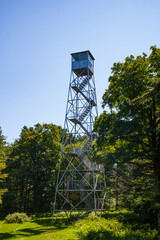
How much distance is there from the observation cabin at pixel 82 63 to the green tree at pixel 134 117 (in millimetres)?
6419

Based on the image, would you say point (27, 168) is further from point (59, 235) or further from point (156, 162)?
point (156, 162)

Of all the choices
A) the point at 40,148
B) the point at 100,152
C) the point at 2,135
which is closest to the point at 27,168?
the point at 40,148

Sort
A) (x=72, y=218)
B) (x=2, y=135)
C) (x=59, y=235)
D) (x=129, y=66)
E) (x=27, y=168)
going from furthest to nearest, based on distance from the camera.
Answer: (x=2, y=135)
(x=27, y=168)
(x=72, y=218)
(x=129, y=66)
(x=59, y=235)

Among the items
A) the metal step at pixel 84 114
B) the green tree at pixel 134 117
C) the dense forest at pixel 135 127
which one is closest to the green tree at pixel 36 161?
the dense forest at pixel 135 127

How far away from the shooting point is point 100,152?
1650 centimetres

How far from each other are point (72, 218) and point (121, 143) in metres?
8.50

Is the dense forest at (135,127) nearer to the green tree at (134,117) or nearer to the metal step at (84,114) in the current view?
the green tree at (134,117)

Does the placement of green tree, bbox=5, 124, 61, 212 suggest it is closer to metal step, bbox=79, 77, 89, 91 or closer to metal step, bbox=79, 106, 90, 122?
metal step, bbox=79, 106, 90, 122

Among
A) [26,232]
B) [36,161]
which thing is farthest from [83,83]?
[36,161]

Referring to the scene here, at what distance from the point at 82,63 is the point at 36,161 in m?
17.6

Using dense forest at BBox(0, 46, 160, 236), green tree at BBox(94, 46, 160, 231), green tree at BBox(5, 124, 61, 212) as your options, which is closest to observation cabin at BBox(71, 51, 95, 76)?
dense forest at BBox(0, 46, 160, 236)

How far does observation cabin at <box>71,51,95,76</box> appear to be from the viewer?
2158cm

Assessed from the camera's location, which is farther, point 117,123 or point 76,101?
point 76,101

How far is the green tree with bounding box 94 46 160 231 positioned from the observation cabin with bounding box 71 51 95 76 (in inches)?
253
